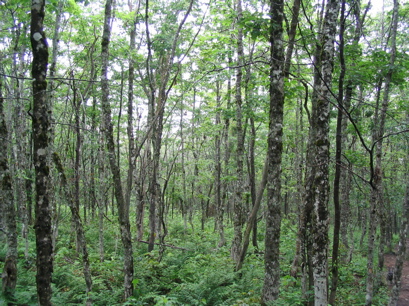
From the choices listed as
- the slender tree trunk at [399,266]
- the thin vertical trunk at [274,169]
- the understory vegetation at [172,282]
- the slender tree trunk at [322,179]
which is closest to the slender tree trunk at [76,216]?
the understory vegetation at [172,282]

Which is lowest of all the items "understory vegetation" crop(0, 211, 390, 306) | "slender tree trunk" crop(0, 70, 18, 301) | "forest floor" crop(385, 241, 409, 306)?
"forest floor" crop(385, 241, 409, 306)

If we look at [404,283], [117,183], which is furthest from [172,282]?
[404,283]

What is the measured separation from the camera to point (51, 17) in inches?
479

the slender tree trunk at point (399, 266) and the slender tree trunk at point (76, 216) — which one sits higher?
the slender tree trunk at point (76, 216)

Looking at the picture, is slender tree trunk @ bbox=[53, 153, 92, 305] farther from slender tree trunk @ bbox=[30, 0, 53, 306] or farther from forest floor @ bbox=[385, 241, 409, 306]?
forest floor @ bbox=[385, 241, 409, 306]

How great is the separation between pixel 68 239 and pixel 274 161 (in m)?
11.9

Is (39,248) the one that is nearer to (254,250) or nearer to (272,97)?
(272,97)

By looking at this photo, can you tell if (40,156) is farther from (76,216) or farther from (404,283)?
(404,283)

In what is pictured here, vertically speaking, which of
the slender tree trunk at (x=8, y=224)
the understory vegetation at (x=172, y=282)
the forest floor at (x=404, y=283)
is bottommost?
the forest floor at (x=404, y=283)

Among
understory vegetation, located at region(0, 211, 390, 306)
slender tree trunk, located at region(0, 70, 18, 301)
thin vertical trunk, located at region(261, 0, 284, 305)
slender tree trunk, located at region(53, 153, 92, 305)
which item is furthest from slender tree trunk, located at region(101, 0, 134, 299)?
thin vertical trunk, located at region(261, 0, 284, 305)

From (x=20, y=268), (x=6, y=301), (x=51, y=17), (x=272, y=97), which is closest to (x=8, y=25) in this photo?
(x=51, y=17)

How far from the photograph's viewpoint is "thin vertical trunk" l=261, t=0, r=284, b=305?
6.02 metres

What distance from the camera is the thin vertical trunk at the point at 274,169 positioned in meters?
6.02

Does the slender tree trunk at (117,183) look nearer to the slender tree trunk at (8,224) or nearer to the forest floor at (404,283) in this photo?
the slender tree trunk at (8,224)
